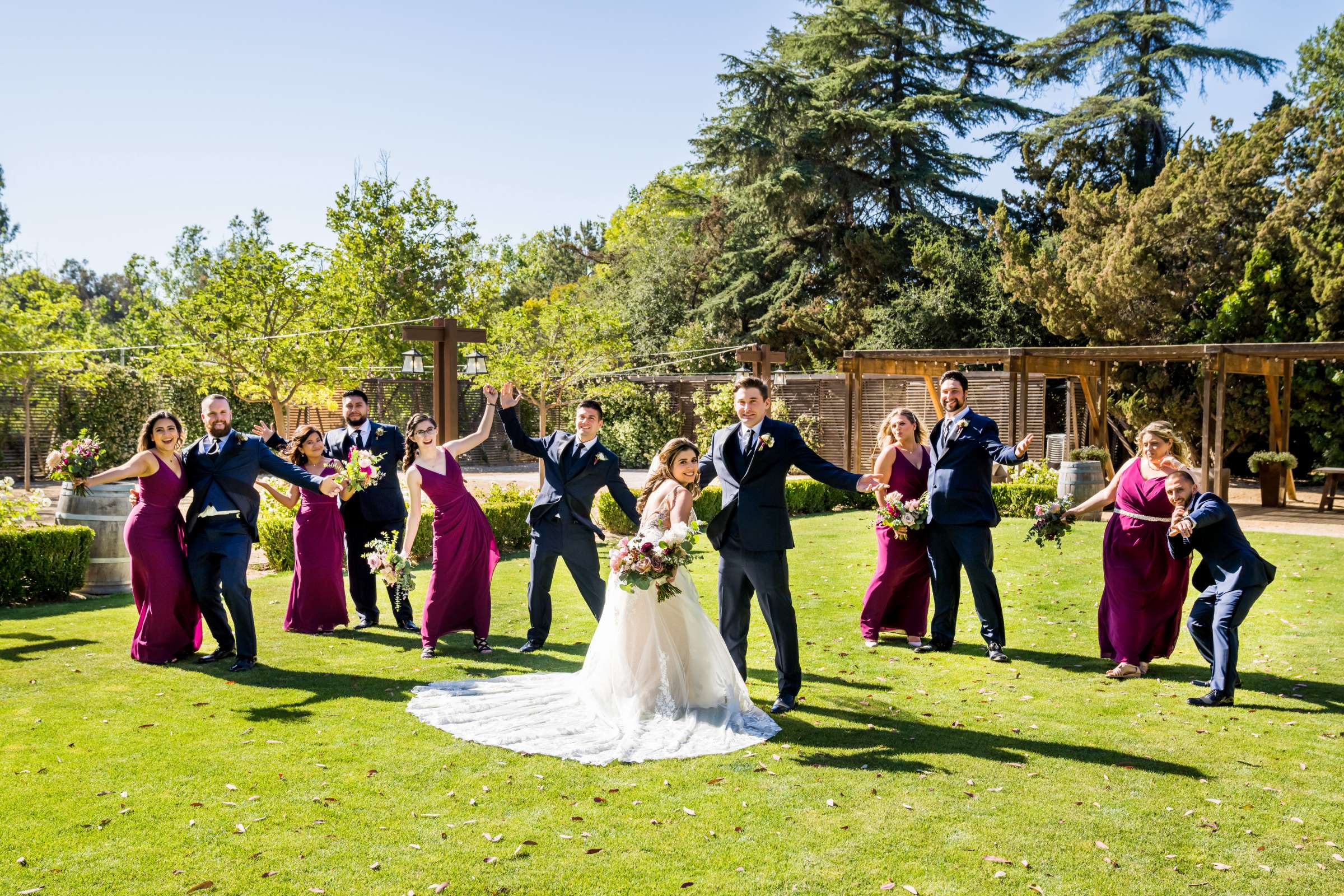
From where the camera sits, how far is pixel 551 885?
382cm

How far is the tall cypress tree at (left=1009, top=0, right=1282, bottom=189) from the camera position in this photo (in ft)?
91.4

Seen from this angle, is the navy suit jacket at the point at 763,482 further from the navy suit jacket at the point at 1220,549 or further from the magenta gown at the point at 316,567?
the magenta gown at the point at 316,567

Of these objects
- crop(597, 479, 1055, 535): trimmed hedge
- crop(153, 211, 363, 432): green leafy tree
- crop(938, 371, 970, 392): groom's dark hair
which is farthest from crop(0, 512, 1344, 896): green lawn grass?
crop(153, 211, 363, 432): green leafy tree

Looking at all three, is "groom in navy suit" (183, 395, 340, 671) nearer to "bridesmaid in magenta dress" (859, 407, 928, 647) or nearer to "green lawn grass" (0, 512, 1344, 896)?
"green lawn grass" (0, 512, 1344, 896)

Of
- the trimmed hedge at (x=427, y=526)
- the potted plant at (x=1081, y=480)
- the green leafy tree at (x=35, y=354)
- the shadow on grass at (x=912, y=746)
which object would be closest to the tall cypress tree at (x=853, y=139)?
the potted plant at (x=1081, y=480)

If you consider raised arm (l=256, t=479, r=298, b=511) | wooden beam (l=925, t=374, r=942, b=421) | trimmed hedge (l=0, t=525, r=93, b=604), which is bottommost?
trimmed hedge (l=0, t=525, r=93, b=604)

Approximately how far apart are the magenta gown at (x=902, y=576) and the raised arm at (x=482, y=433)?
301 centimetres

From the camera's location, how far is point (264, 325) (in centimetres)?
2223

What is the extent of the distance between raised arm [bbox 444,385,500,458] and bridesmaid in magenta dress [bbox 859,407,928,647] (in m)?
2.90

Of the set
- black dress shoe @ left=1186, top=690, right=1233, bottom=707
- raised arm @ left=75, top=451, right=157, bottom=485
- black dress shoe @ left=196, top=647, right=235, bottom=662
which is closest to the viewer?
black dress shoe @ left=1186, top=690, right=1233, bottom=707

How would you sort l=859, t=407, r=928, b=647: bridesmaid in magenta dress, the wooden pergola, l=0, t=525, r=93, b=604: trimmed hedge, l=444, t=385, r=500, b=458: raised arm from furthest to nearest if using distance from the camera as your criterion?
the wooden pergola → l=0, t=525, r=93, b=604: trimmed hedge → l=859, t=407, r=928, b=647: bridesmaid in magenta dress → l=444, t=385, r=500, b=458: raised arm

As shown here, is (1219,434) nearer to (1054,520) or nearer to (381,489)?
(1054,520)

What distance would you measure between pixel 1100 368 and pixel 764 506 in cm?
1614

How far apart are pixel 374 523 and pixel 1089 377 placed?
16325mm
